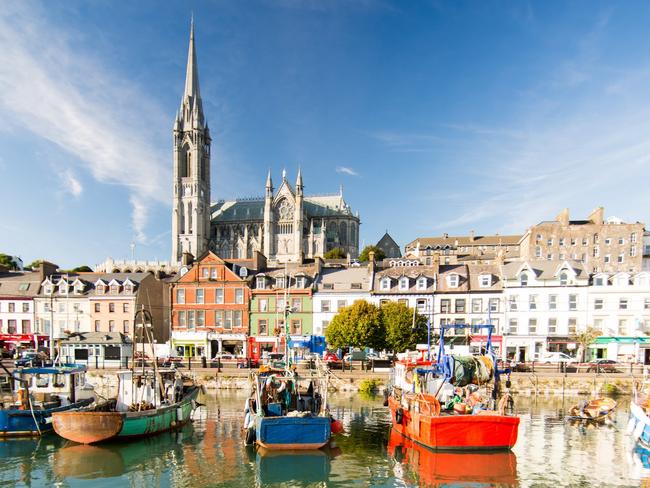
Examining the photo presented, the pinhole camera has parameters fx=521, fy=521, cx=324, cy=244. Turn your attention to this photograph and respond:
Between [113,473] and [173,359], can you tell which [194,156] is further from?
[113,473]

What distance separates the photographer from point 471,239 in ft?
480

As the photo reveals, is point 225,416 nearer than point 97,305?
Yes

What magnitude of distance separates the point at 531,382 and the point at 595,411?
10958 mm

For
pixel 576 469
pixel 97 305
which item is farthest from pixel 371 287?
pixel 576 469

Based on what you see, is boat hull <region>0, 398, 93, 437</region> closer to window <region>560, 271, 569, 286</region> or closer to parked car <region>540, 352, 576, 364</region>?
parked car <region>540, 352, 576, 364</region>

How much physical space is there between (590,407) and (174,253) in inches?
5462

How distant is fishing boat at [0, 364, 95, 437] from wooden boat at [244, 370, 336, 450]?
10.5 m

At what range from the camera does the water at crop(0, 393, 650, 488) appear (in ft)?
73.2

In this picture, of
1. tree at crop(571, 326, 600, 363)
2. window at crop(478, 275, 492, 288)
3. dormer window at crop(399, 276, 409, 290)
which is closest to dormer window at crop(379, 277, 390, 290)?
dormer window at crop(399, 276, 409, 290)

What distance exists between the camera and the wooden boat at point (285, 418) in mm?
24984

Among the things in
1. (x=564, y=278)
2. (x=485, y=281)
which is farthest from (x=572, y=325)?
(x=485, y=281)

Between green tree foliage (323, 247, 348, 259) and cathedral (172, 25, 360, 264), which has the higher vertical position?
cathedral (172, 25, 360, 264)

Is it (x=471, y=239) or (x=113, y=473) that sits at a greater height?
(x=471, y=239)

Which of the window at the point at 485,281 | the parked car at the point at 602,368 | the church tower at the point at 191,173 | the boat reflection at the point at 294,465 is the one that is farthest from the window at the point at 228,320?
the church tower at the point at 191,173
